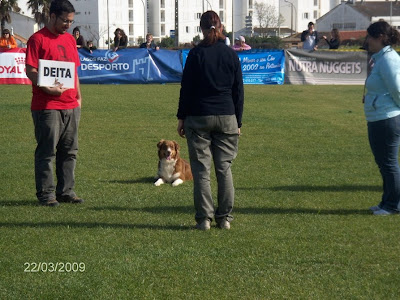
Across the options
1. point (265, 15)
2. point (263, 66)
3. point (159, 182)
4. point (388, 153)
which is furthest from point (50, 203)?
point (265, 15)

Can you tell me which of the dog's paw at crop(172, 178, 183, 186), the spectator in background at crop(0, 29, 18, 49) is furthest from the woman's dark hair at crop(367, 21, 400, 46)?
the spectator in background at crop(0, 29, 18, 49)

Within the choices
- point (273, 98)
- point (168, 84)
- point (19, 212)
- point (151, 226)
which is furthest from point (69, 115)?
point (168, 84)

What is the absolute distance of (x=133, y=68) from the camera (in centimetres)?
2820

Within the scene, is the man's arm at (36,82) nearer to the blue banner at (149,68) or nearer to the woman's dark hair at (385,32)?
the woman's dark hair at (385,32)

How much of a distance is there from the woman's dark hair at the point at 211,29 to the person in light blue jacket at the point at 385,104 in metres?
1.82

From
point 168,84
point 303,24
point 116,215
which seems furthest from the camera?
point 303,24

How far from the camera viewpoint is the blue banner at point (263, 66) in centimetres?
2781

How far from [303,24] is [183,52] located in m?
105

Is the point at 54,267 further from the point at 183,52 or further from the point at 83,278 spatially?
the point at 183,52

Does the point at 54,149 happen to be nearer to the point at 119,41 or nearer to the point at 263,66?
the point at 119,41

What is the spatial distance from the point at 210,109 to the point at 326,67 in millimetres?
22477

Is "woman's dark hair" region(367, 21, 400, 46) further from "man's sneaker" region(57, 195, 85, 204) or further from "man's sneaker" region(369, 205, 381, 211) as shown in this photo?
"man's sneaker" region(57, 195, 85, 204)

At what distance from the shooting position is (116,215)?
288 inches

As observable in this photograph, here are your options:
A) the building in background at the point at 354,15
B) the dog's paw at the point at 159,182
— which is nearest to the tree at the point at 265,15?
the building in background at the point at 354,15
